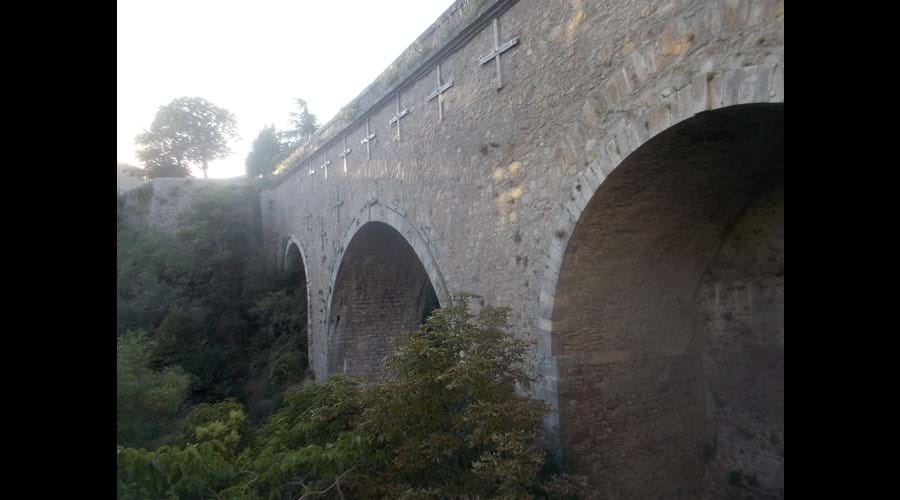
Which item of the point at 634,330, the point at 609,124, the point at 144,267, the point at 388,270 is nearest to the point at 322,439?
the point at 634,330

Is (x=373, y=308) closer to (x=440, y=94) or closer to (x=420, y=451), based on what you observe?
(x=440, y=94)

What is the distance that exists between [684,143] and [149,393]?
823cm

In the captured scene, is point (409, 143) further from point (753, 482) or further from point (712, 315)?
point (753, 482)

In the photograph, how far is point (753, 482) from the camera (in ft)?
17.5

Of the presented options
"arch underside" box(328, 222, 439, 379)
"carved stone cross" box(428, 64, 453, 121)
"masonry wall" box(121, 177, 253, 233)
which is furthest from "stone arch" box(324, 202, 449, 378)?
"masonry wall" box(121, 177, 253, 233)

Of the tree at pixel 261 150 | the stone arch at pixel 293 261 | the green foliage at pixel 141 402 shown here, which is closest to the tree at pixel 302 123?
the tree at pixel 261 150

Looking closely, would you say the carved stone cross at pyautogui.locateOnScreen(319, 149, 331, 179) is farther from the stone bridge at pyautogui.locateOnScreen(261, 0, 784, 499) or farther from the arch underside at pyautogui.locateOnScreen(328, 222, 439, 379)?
the stone bridge at pyautogui.locateOnScreen(261, 0, 784, 499)

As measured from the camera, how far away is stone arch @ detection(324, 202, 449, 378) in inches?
484

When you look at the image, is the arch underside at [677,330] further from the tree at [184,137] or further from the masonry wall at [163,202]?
the tree at [184,137]

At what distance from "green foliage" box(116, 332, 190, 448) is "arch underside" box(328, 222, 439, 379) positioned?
15.2 feet

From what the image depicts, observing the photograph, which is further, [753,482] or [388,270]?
[388,270]

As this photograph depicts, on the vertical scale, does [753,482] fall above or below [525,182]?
below

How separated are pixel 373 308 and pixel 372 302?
184mm

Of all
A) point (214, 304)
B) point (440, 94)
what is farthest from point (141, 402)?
point (214, 304)
